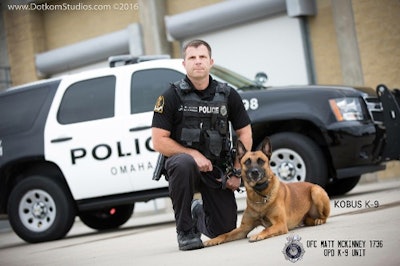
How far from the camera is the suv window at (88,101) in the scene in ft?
32.1

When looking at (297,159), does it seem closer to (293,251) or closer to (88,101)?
(88,101)

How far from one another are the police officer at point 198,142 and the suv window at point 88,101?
3.55m

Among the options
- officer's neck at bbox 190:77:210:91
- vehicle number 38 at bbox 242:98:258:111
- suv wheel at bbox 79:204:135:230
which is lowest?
suv wheel at bbox 79:204:135:230

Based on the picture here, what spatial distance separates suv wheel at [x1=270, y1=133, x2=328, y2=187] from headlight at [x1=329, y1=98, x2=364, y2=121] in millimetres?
412

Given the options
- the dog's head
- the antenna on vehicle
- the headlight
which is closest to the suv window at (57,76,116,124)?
the antenna on vehicle

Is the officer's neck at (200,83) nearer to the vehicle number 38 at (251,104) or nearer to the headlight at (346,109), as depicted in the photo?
the vehicle number 38 at (251,104)

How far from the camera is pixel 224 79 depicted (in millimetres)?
9656

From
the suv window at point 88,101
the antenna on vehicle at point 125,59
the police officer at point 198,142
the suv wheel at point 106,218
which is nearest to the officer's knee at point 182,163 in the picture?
the police officer at point 198,142

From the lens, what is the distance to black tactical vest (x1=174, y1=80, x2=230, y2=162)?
20.3ft

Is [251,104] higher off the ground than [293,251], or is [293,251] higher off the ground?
[251,104]

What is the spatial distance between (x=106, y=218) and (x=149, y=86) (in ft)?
7.21

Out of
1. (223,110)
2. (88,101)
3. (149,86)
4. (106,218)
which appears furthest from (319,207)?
(106,218)

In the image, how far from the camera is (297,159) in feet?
30.2

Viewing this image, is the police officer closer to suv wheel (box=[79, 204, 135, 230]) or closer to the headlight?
the headlight
